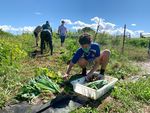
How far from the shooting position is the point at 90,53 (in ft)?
20.2

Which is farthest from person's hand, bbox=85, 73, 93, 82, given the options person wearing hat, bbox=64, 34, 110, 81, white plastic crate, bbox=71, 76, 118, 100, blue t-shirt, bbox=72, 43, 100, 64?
blue t-shirt, bbox=72, 43, 100, 64

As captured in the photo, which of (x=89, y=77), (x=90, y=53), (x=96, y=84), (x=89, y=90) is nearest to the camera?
(x=89, y=90)

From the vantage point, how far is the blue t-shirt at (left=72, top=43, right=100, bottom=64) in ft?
19.7

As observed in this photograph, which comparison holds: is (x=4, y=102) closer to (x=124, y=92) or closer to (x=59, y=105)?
(x=59, y=105)

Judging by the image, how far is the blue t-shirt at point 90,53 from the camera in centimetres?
601

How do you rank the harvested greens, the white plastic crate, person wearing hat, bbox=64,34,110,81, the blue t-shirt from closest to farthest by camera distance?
the white plastic crate < the harvested greens < person wearing hat, bbox=64,34,110,81 < the blue t-shirt

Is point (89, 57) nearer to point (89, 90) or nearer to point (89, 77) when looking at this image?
point (89, 77)

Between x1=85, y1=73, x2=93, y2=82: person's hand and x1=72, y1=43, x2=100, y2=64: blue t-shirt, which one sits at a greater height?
x1=72, y1=43, x2=100, y2=64: blue t-shirt

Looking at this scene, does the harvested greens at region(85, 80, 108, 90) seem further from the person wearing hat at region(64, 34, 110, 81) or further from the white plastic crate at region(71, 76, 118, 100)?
the person wearing hat at region(64, 34, 110, 81)

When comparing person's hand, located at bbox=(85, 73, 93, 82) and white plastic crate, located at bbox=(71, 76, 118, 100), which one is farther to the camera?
person's hand, located at bbox=(85, 73, 93, 82)

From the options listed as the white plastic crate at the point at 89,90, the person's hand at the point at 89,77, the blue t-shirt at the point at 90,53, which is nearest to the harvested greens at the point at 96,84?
the white plastic crate at the point at 89,90

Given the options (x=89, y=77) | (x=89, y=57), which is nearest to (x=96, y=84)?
(x=89, y=77)

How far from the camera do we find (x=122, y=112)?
518 centimetres

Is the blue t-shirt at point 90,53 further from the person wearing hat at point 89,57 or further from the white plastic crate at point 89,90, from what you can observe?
the white plastic crate at point 89,90
